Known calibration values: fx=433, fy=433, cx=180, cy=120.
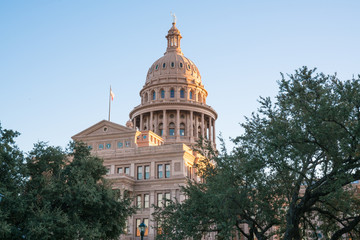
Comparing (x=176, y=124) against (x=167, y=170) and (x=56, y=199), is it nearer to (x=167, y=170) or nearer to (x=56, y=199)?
(x=167, y=170)

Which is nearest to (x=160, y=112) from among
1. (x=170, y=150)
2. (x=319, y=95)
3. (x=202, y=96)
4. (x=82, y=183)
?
(x=202, y=96)

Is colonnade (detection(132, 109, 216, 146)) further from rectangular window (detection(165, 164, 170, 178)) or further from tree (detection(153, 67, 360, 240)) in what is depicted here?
tree (detection(153, 67, 360, 240))

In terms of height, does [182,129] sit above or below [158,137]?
above

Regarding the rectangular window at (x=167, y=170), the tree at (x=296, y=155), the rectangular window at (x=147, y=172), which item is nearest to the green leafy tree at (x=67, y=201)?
the tree at (x=296, y=155)

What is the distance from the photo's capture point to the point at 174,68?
100625mm

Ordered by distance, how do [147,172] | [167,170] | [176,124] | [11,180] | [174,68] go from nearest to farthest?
[11,180] → [167,170] → [147,172] → [176,124] → [174,68]

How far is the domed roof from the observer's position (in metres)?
100

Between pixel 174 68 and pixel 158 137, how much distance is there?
1050 inches

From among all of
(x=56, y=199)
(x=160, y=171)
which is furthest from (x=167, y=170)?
(x=56, y=199)

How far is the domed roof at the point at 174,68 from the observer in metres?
100

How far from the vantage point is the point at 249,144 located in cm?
2758

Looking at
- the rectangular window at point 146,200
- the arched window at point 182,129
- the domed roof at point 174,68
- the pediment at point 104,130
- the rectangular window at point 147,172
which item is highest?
the domed roof at point 174,68

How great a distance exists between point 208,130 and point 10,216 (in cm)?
7335

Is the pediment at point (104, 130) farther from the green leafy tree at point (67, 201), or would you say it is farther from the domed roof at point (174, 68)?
the green leafy tree at point (67, 201)
